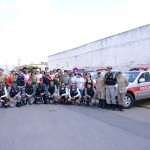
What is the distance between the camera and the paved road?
5293 mm

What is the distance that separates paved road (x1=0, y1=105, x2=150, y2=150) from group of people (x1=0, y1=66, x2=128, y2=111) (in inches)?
90.3

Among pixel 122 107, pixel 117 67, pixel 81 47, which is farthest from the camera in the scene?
pixel 81 47

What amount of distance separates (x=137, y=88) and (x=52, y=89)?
4420 mm

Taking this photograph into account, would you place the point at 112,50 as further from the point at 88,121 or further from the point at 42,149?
the point at 42,149

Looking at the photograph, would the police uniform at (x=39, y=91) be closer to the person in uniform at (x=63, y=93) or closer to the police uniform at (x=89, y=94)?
the person in uniform at (x=63, y=93)

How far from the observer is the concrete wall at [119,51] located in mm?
20059

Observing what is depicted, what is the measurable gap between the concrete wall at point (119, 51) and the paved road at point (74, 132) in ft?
40.2

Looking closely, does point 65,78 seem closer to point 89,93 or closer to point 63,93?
point 63,93

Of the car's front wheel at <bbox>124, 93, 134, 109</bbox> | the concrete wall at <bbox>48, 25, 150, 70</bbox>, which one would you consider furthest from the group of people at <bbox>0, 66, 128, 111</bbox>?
the concrete wall at <bbox>48, 25, 150, 70</bbox>

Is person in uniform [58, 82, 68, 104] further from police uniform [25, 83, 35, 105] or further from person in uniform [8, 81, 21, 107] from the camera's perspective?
person in uniform [8, 81, 21, 107]

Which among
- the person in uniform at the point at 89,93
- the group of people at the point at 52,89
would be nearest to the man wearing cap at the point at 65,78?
the group of people at the point at 52,89

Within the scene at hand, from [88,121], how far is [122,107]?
290 centimetres

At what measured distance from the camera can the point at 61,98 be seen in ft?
40.4

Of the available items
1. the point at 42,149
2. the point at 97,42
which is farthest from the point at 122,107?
the point at 97,42
